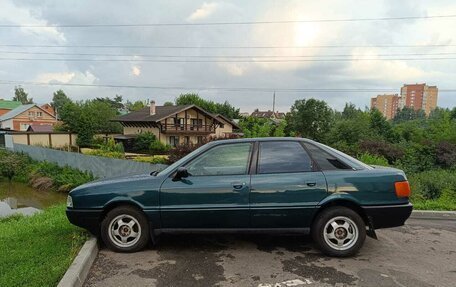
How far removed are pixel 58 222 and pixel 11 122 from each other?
6698 cm

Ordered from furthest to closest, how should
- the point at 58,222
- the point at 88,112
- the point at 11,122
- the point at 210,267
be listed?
the point at 11,122
the point at 88,112
the point at 58,222
the point at 210,267

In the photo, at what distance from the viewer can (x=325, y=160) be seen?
14.3 ft

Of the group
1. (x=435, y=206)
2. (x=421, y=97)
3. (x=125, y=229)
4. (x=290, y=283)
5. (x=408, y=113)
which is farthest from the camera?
(x=421, y=97)

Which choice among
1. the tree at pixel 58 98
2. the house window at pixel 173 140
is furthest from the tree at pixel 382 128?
the tree at pixel 58 98

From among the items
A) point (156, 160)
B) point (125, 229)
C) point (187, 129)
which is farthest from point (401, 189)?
point (187, 129)

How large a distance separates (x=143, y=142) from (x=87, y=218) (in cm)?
3259

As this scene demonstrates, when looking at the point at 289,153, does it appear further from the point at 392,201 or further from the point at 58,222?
the point at 58,222

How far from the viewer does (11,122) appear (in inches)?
2426

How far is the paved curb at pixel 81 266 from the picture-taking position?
340 centimetres

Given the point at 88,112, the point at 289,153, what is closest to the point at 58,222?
the point at 289,153

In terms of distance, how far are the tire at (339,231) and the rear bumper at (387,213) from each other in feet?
0.45

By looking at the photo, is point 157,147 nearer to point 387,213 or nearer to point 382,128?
point 382,128

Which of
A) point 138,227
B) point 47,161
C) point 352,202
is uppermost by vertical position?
point 352,202

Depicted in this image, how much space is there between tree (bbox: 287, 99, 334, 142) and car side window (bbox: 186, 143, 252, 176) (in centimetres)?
3839
